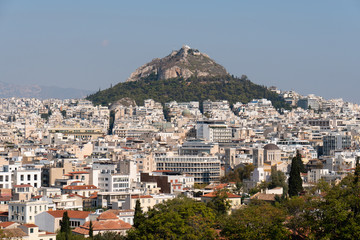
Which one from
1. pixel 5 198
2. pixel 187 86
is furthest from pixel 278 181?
pixel 187 86

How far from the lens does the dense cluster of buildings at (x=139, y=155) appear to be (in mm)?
58281

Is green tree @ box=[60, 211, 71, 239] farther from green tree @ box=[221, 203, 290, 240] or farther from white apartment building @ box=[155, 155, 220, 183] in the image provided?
white apartment building @ box=[155, 155, 220, 183]

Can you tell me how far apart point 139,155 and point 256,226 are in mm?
39362

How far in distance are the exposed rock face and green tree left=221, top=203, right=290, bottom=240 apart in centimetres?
14152

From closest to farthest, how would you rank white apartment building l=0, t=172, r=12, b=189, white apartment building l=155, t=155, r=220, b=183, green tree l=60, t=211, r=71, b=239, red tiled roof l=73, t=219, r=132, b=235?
green tree l=60, t=211, r=71, b=239 → red tiled roof l=73, t=219, r=132, b=235 → white apartment building l=0, t=172, r=12, b=189 → white apartment building l=155, t=155, r=220, b=183

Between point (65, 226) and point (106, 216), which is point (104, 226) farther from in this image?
point (65, 226)

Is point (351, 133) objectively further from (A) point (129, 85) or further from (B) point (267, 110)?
(A) point (129, 85)

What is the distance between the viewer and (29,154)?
86.4 m

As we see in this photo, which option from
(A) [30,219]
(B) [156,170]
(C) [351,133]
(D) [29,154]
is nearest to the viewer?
(A) [30,219]

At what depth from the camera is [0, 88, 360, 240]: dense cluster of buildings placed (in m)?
58.3

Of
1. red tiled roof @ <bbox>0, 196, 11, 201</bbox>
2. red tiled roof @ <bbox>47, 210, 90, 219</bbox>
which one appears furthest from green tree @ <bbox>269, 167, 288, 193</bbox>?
red tiled roof @ <bbox>0, 196, 11, 201</bbox>

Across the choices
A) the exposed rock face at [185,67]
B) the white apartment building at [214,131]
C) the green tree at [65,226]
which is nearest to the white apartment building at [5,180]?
the green tree at [65,226]

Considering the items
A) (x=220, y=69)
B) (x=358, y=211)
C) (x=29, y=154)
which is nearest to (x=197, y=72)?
(x=220, y=69)

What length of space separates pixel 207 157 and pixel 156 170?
5.77 metres
